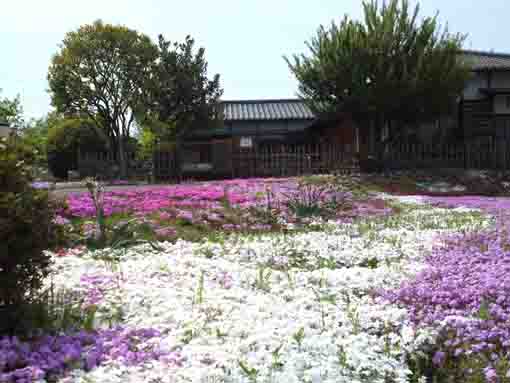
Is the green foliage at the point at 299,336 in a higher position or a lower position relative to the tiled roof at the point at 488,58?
lower

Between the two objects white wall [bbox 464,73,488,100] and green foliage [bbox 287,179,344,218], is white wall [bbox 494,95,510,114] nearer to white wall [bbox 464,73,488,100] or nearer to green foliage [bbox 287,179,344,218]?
white wall [bbox 464,73,488,100]

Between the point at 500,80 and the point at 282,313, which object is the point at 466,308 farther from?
the point at 500,80

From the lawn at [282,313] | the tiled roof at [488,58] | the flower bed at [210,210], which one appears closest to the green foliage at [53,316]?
the lawn at [282,313]

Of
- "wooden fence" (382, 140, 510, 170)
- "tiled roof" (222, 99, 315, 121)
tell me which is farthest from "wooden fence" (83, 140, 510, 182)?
"tiled roof" (222, 99, 315, 121)

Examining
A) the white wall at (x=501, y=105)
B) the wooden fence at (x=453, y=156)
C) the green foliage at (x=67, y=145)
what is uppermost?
the white wall at (x=501, y=105)

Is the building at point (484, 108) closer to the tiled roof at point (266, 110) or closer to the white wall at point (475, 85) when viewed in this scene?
the white wall at point (475, 85)

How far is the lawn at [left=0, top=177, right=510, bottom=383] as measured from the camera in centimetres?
314

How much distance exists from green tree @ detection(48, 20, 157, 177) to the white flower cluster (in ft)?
96.0

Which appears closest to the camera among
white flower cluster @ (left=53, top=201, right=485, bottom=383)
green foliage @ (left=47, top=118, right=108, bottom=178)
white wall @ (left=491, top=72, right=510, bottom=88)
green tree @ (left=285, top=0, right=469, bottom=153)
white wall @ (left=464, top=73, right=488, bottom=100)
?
white flower cluster @ (left=53, top=201, right=485, bottom=383)

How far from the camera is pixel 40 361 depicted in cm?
329

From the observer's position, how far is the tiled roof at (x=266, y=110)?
4378 cm

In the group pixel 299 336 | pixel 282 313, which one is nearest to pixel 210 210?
pixel 282 313

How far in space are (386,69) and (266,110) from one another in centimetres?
2206

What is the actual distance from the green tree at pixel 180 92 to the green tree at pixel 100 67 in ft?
9.49
